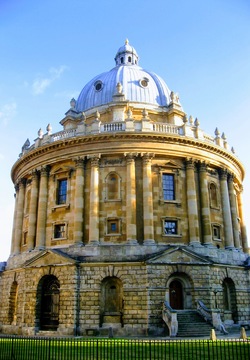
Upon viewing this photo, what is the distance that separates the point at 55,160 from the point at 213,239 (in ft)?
53.5

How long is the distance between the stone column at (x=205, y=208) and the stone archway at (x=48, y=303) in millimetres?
13446

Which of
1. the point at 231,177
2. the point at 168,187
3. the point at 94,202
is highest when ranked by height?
the point at 231,177

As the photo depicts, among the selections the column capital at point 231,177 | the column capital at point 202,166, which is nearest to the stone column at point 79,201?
the column capital at point 202,166

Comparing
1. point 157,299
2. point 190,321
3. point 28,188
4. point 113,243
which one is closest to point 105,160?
point 113,243

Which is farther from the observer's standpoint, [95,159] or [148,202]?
[95,159]

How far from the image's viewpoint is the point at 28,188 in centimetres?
4147

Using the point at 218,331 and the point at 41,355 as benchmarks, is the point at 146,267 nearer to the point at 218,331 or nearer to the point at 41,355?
the point at 218,331

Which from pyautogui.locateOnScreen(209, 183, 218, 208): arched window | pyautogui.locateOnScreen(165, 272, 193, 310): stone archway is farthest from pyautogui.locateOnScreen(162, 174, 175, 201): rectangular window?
pyautogui.locateOnScreen(165, 272, 193, 310): stone archway

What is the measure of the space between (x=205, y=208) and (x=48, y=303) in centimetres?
1593

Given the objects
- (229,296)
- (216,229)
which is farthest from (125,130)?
(229,296)

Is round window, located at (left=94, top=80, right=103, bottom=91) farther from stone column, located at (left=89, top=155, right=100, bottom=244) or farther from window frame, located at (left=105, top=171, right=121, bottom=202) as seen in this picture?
window frame, located at (left=105, top=171, right=121, bottom=202)

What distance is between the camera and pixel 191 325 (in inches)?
1131

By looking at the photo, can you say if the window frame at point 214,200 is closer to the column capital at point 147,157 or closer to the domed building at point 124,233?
the domed building at point 124,233

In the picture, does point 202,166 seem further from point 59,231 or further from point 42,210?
point 42,210
